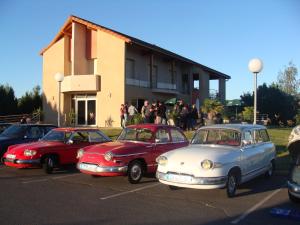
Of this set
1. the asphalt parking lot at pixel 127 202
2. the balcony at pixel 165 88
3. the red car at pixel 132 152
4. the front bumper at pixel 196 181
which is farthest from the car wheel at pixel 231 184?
the balcony at pixel 165 88

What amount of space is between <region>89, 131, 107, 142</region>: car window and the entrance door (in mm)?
16021

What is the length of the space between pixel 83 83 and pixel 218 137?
19657 mm

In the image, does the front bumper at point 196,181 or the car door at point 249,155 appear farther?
the car door at point 249,155

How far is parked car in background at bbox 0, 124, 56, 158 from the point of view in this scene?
43.2 ft

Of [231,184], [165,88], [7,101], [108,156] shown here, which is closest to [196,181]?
[231,184]

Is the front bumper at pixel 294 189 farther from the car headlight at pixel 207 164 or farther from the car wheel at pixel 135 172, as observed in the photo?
the car wheel at pixel 135 172

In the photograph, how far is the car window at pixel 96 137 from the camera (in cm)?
1251

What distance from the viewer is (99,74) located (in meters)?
27.8

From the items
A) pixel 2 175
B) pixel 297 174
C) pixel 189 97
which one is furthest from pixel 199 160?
pixel 189 97

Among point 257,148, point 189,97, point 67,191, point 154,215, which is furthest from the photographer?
point 189,97

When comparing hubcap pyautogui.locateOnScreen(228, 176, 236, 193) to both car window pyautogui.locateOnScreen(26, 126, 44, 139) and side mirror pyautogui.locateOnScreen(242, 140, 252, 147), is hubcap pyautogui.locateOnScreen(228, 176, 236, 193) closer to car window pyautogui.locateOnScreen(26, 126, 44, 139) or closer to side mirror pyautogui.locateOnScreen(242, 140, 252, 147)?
side mirror pyautogui.locateOnScreen(242, 140, 252, 147)

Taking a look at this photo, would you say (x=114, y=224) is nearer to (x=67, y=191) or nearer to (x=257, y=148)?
(x=67, y=191)

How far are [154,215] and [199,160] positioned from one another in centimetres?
164

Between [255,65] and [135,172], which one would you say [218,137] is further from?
[255,65]
